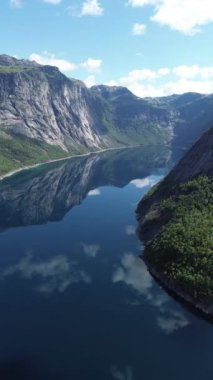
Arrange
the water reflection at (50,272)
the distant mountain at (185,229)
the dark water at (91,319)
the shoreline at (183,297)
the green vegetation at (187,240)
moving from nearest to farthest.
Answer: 1. the dark water at (91,319)
2. the shoreline at (183,297)
3. the green vegetation at (187,240)
4. the distant mountain at (185,229)
5. the water reflection at (50,272)

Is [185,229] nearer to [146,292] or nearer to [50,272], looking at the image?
[146,292]

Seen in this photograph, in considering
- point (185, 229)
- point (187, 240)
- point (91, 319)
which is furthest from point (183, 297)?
point (185, 229)

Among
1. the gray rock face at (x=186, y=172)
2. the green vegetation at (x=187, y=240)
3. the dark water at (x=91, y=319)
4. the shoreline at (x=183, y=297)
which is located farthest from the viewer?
the gray rock face at (x=186, y=172)

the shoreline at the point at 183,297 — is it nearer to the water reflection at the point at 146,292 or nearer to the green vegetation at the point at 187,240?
the green vegetation at the point at 187,240

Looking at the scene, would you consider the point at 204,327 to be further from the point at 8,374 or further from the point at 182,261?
the point at 8,374

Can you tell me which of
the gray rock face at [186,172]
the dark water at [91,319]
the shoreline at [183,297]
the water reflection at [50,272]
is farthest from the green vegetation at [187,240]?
the water reflection at [50,272]

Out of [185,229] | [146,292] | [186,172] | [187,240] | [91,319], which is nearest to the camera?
[91,319]

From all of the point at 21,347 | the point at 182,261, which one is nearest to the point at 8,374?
the point at 21,347
